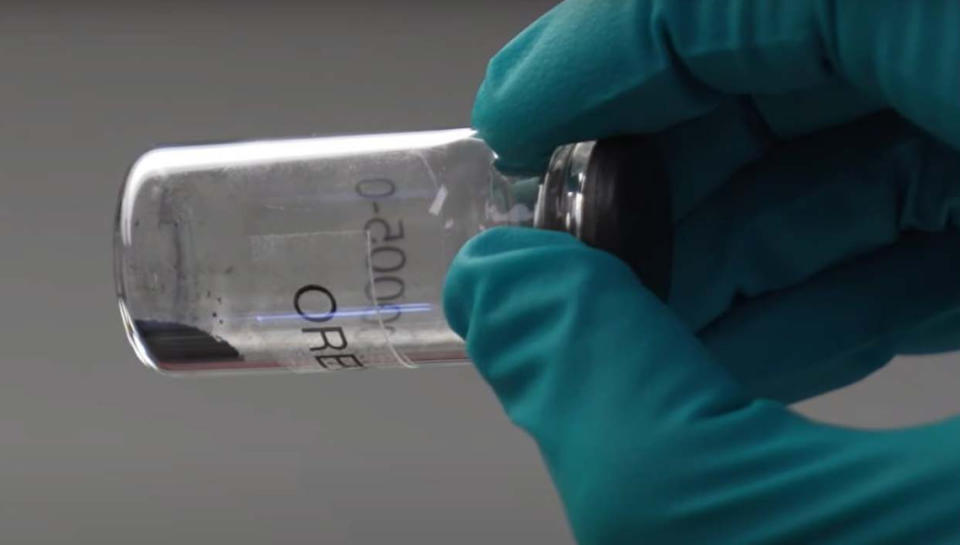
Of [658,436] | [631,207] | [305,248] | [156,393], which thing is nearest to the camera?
[658,436]

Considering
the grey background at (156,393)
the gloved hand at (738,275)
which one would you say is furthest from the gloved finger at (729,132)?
the grey background at (156,393)

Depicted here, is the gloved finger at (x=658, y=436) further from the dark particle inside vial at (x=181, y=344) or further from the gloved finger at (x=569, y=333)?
the dark particle inside vial at (x=181, y=344)

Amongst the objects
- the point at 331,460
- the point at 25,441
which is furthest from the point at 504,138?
the point at 25,441

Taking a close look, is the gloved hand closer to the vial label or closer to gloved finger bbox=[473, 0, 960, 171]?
gloved finger bbox=[473, 0, 960, 171]

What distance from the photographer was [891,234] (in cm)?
69

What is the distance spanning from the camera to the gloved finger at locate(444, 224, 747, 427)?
49cm

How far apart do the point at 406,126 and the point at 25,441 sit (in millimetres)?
530

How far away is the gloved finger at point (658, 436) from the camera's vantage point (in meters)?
0.43

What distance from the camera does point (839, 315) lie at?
2.25 ft

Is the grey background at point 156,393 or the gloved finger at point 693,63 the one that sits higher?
the gloved finger at point 693,63

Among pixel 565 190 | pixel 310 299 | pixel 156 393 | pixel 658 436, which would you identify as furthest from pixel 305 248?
pixel 156 393

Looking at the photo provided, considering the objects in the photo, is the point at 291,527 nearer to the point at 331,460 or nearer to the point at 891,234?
the point at 331,460

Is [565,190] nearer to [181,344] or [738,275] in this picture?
[738,275]

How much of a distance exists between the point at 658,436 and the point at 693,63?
0.21 m
